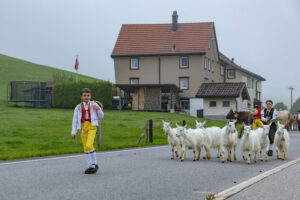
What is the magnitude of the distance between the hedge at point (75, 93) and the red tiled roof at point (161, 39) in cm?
1057

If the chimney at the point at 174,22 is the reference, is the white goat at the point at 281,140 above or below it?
below

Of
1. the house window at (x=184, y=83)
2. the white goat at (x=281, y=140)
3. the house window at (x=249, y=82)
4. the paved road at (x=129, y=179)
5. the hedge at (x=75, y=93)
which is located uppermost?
the house window at (x=249, y=82)

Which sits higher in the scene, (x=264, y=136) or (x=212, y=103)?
(x=212, y=103)

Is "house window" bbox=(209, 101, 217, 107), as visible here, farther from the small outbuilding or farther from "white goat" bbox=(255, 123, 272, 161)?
"white goat" bbox=(255, 123, 272, 161)

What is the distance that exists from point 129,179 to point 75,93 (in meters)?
47.2

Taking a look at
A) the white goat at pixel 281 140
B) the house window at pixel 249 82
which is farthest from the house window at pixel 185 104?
the white goat at pixel 281 140

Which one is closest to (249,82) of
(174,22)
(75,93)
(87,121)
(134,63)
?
(174,22)

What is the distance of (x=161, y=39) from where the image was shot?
67.0 m

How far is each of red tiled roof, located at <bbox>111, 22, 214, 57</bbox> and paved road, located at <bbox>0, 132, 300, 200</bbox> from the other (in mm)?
50786

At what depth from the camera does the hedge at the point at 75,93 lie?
56250 mm

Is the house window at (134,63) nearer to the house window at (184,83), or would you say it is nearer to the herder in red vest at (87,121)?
the house window at (184,83)

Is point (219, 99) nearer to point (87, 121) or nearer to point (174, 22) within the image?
point (174, 22)

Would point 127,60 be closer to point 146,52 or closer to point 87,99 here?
point 146,52

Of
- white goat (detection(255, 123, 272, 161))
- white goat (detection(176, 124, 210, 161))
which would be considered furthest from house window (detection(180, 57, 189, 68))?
white goat (detection(176, 124, 210, 161))
